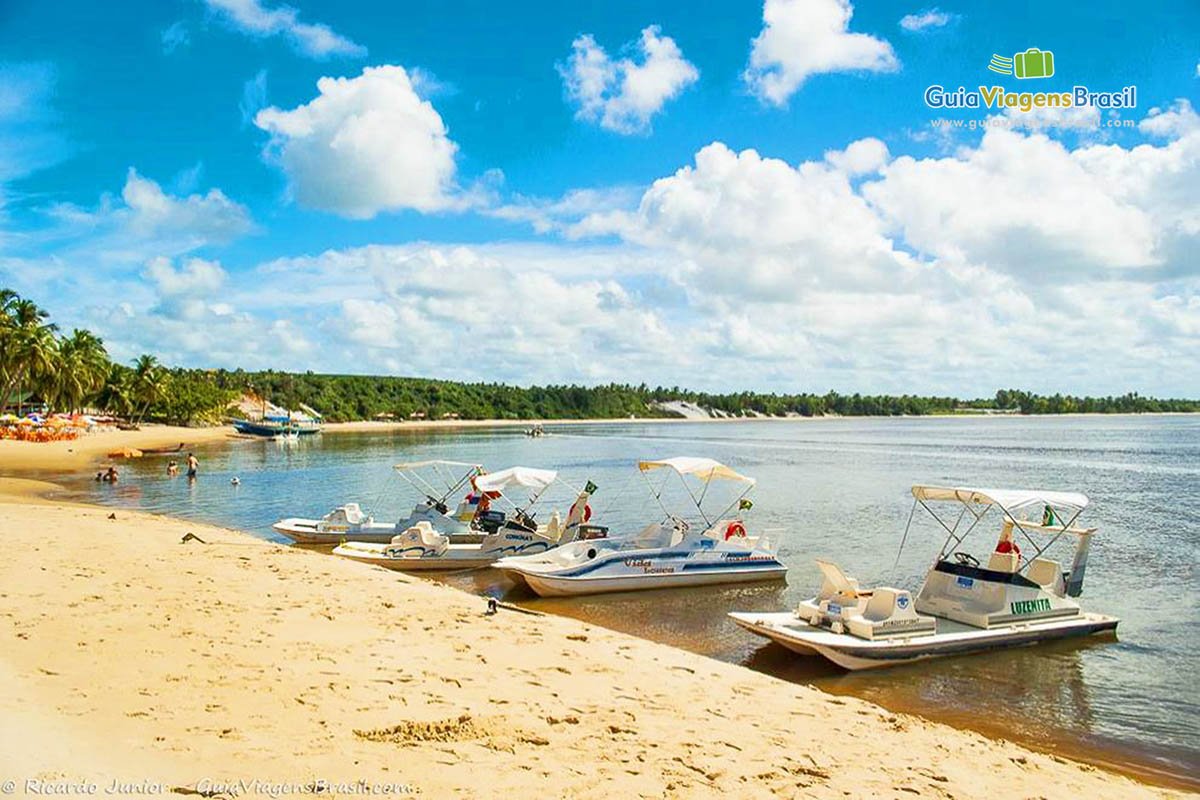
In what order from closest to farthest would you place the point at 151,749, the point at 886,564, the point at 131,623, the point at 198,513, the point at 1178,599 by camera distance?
the point at 151,749 → the point at 131,623 → the point at 1178,599 → the point at 886,564 → the point at 198,513

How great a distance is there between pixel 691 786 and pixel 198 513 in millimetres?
31952

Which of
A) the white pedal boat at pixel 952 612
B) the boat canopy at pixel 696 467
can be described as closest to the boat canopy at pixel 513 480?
the boat canopy at pixel 696 467

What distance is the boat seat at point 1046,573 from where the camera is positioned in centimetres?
1642

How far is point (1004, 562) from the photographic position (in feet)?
49.7

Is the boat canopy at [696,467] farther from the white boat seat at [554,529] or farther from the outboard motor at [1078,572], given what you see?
the outboard motor at [1078,572]

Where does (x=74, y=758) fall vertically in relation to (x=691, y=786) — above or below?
above

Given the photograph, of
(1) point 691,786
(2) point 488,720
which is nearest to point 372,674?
(2) point 488,720

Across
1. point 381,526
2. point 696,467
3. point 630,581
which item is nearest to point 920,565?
point 696,467

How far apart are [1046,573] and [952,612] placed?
2870 mm

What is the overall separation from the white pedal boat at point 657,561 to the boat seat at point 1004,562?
7.22 meters

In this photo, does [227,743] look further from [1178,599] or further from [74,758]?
[1178,599]

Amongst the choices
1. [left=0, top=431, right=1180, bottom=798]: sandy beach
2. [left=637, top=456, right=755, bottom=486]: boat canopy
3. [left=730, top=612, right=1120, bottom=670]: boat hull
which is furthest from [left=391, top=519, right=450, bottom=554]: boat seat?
[left=730, top=612, right=1120, bottom=670]: boat hull

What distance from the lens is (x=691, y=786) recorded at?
6969 mm

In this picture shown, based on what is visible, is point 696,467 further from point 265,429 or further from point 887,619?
point 265,429
